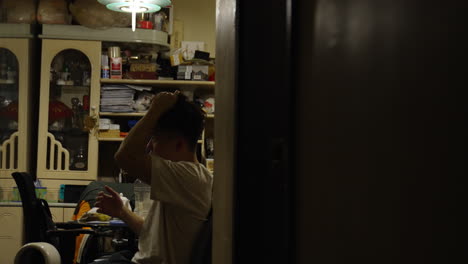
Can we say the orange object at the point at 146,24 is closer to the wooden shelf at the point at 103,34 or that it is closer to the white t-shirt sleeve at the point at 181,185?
the wooden shelf at the point at 103,34

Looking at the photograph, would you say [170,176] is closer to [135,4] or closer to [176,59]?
[135,4]

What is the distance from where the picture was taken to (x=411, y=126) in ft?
2.19

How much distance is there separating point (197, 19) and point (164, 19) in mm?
373

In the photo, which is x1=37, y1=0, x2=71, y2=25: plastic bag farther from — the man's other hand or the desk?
the man's other hand

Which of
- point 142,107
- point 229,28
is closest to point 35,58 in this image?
point 142,107

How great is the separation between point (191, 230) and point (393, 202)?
156cm

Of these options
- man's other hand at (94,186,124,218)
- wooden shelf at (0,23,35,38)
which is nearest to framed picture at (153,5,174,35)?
wooden shelf at (0,23,35,38)

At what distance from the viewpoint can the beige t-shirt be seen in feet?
7.12

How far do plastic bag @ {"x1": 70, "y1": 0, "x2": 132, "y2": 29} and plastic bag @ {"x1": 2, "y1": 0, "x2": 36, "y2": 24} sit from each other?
0.36 metres

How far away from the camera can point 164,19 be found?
5523mm

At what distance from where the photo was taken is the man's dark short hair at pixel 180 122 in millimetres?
2332

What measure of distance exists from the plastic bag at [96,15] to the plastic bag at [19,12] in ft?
1.18

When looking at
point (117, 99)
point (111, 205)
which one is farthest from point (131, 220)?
point (117, 99)

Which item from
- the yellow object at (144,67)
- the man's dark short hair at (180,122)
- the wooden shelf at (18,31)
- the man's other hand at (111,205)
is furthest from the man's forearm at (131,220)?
the wooden shelf at (18,31)
